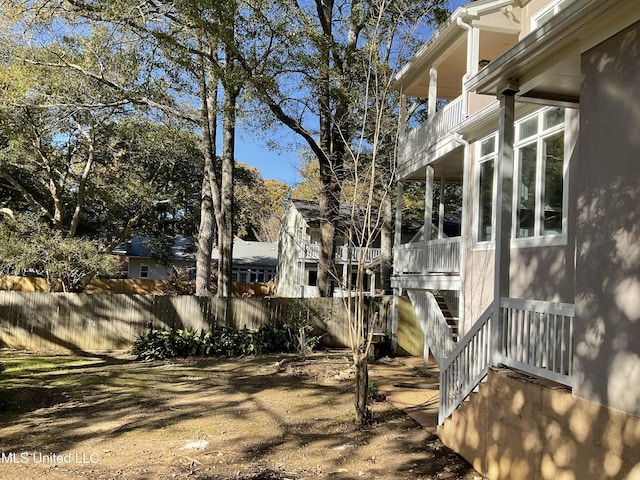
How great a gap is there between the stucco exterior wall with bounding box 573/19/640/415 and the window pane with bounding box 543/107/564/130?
2.88m

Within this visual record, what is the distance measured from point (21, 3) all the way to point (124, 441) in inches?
484

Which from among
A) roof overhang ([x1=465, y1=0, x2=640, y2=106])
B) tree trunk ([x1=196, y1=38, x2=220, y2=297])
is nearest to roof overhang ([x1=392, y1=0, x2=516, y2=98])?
roof overhang ([x1=465, y1=0, x2=640, y2=106])

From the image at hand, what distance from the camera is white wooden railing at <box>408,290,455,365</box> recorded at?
930 cm

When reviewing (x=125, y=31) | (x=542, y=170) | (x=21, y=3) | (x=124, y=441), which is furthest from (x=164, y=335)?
(x=542, y=170)

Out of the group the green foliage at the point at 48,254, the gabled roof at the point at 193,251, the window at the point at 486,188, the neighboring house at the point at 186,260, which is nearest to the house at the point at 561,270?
the window at the point at 486,188

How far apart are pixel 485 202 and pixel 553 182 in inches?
96.8

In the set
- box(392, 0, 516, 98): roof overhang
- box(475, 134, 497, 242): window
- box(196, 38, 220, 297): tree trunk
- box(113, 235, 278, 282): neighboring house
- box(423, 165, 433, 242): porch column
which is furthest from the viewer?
box(113, 235, 278, 282): neighboring house

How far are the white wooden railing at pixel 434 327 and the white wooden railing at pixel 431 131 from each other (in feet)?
12.4

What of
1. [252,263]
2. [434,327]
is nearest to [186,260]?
[252,263]

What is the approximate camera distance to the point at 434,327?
995cm

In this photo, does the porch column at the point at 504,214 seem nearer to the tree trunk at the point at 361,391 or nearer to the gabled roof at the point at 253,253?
the tree trunk at the point at 361,391

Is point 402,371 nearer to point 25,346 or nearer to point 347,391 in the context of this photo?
point 347,391

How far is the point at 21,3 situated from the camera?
1295cm

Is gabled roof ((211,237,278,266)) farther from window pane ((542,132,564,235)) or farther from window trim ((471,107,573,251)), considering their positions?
window pane ((542,132,564,235))
